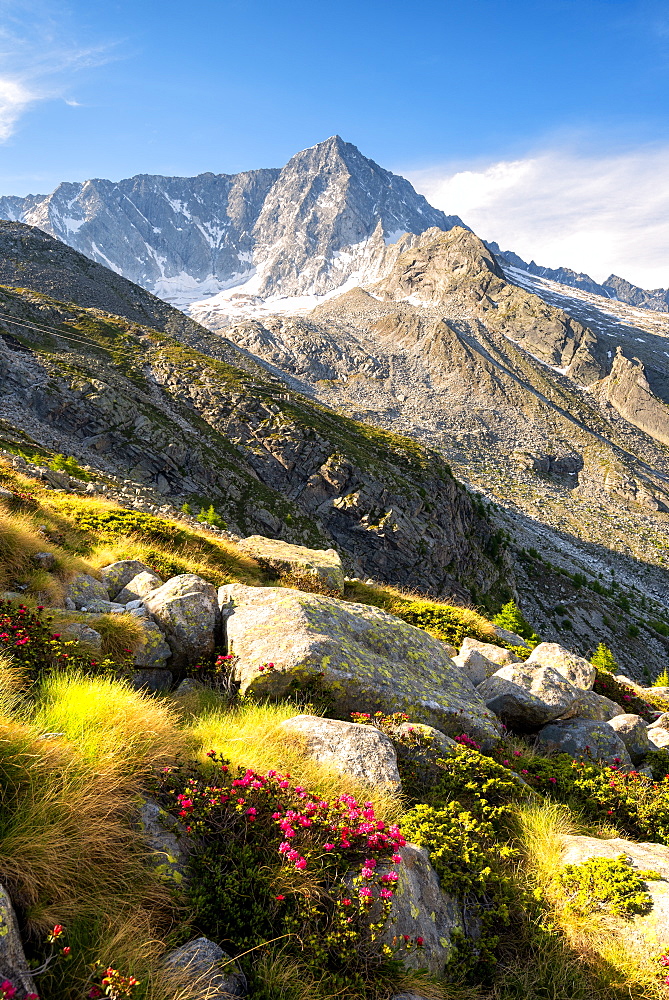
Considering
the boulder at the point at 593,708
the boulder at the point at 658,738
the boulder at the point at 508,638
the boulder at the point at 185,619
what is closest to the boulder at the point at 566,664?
the boulder at the point at 593,708

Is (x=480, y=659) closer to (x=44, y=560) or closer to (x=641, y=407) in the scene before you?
(x=44, y=560)

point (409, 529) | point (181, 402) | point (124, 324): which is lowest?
point (409, 529)

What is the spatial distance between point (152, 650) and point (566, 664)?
34.4 ft

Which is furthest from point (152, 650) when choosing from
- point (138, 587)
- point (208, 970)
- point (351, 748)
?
point (208, 970)

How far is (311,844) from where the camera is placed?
4293 millimetres

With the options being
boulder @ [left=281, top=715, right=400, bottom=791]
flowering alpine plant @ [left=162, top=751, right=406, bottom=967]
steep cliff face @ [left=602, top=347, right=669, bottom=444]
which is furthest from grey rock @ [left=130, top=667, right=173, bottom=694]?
steep cliff face @ [left=602, top=347, right=669, bottom=444]

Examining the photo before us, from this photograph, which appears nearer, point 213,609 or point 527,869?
point 527,869

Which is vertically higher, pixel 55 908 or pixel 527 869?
pixel 55 908

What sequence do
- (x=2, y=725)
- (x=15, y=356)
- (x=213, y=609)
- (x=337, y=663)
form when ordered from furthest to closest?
(x=15, y=356) < (x=213, y=609) < (x=337, y=663) < (x=2, y=725)

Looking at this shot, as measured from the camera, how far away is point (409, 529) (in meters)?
69.4

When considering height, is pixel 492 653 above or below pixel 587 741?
below

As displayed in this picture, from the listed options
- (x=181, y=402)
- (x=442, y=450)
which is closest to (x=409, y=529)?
(x=181, y=402)

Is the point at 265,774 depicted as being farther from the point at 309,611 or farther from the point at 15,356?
the point at 15,356

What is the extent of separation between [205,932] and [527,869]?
3800mm
